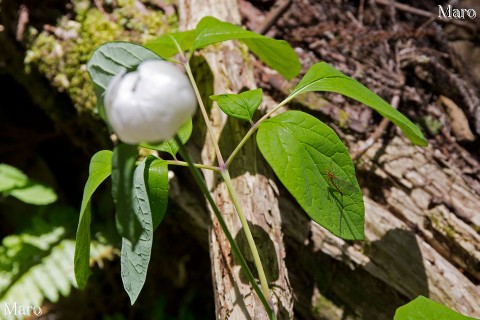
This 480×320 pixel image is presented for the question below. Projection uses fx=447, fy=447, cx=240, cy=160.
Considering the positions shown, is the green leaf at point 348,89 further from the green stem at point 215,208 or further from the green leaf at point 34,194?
the green leaf at point 34,194

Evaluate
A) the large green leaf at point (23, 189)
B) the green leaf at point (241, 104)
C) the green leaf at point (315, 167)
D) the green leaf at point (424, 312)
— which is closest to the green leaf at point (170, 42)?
the green leaf at point (241, 104)

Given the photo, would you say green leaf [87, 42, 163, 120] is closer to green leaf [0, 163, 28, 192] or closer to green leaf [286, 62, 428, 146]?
green leaf [286, 62, 428, 146]

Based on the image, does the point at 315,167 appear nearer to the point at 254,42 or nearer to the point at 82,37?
the point at 254,42

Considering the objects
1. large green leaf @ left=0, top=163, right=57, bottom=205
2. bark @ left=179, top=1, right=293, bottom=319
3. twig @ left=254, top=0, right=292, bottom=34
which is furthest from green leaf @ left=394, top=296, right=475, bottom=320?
large green leaf @ left=0, top=163, right=57, bottom=205

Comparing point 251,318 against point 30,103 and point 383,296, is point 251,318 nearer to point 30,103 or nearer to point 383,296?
point 383,296

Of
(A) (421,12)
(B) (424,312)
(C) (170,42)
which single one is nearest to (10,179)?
(C) (170,42)
